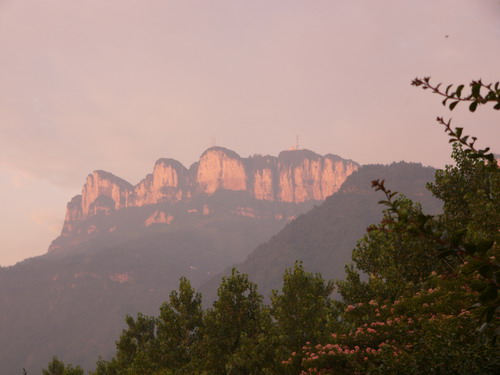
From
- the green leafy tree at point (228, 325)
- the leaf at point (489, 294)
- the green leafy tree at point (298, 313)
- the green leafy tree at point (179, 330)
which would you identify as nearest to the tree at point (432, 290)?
the leaf at point (489, 294)

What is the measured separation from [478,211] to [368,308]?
836 centimetres

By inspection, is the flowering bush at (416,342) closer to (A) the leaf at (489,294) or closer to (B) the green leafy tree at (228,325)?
(A) the leaf at (489,294)

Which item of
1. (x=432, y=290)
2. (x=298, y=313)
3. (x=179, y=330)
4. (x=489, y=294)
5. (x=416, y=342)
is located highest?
(x=489, y=294)

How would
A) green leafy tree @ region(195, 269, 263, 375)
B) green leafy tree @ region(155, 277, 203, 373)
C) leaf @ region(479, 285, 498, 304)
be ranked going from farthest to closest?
green leafy tree @ region(155, 277, 203, 373)
green leafy tree @ region(195, 269, 263, 375)
leaf @ region(479, 285, 498, 304)

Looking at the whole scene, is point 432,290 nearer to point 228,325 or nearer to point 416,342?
point 416,342

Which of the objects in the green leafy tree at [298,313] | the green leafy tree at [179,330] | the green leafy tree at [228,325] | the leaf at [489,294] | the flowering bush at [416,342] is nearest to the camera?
the leaf at [489,294]

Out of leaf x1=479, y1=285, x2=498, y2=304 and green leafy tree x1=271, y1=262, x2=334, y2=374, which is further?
green leafy tree x1=271, y1=262, x2=334, y2=374

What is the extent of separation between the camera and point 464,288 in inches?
719

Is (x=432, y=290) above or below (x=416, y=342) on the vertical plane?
above

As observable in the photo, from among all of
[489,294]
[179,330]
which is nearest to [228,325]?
[179,330]

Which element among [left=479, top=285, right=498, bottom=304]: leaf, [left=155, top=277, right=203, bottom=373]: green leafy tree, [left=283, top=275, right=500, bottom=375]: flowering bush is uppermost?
[left=479, top=285, right=498, bottom=304]: leaf

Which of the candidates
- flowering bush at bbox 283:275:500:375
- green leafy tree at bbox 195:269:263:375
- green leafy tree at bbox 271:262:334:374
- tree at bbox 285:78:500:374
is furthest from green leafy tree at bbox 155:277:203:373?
flowering bush at bbox 283:275:500:375

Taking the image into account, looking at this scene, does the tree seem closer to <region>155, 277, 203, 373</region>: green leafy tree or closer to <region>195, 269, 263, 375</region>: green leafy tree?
<region>195, 269, 263, 375</region>: green leafy tree

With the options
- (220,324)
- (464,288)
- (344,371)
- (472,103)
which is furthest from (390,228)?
(220,324)
